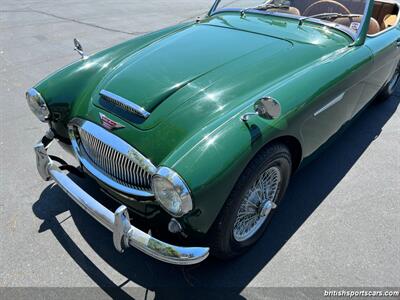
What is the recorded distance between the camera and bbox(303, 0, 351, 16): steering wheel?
347 centimetres

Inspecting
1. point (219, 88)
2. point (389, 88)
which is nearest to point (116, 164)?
point (219, 88)

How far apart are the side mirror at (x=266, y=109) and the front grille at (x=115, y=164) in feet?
2.28

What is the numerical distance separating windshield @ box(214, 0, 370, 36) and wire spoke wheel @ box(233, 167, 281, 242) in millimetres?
1642

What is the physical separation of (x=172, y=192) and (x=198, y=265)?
831 millimetres

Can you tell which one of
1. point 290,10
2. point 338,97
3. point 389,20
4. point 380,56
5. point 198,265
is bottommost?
point 198,265

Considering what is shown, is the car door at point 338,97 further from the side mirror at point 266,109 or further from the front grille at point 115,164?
the front grille at point 115,164

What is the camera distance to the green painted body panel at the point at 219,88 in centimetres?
185

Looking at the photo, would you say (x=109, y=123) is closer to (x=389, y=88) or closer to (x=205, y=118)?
(x=205, y=118)

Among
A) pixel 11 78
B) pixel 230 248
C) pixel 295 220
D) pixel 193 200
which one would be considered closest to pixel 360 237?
pixel 295 220

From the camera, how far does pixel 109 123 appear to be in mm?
2229

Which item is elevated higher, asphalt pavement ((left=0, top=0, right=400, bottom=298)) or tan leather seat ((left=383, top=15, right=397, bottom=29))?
tan leather seat ((left=383, top=15, right=397, bottom=29))

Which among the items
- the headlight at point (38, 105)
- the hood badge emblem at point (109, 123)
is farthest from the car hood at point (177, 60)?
the headlight at point (38, 105)

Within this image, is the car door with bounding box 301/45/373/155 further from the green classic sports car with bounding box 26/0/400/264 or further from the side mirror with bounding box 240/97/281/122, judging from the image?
the side mirror with bounding box 240/97/281/122

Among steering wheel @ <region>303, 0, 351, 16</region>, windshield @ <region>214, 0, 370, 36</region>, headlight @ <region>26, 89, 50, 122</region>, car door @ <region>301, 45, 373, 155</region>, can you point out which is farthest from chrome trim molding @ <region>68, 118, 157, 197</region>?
steering wheel @ <region>303, 0, 351, 16</region>
